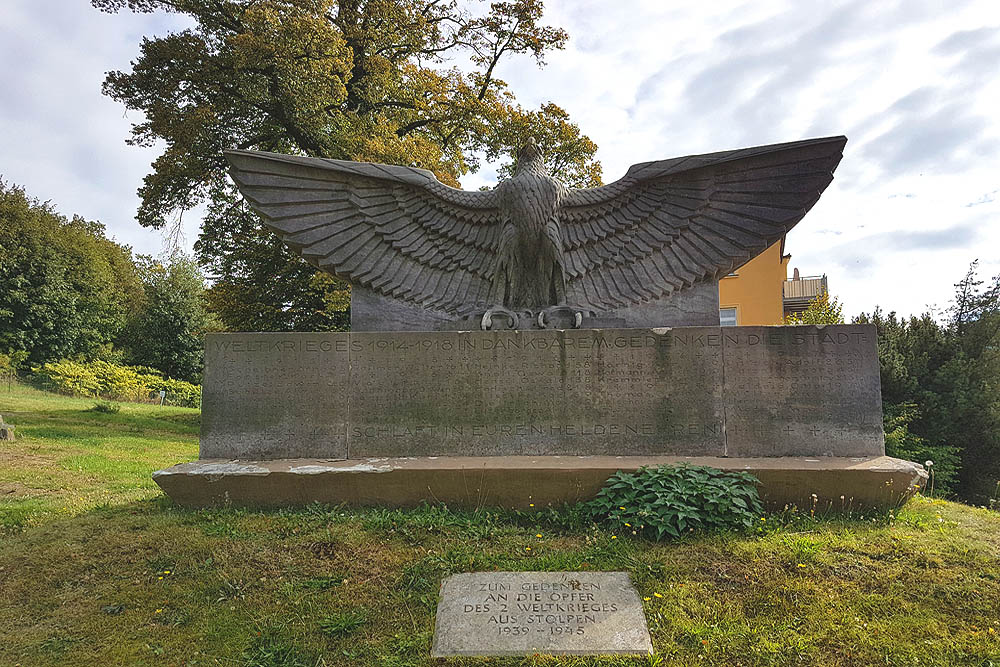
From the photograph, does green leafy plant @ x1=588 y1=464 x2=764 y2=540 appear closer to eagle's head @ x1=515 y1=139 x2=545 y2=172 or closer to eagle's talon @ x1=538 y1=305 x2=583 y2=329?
eagle's talon @ x1=538 y1=305 x2=583 y2=329

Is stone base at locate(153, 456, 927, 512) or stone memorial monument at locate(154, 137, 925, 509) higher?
stone memorial monument at locate(154, 137, 925, 509)

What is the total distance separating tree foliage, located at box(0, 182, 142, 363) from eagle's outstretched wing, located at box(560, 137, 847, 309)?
1130 inches

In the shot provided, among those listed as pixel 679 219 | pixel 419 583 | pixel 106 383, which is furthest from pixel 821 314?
pixel 106 383

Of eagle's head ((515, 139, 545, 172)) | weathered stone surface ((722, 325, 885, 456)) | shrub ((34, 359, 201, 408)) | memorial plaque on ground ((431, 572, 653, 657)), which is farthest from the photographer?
shrub ((34, 359, 201, 408))

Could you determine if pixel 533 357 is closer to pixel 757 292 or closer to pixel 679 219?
pixel 679 219

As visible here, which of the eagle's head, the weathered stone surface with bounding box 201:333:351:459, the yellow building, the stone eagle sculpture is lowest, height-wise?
the weathered stone surface with bounding box 201:333:351:459

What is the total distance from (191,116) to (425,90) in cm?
546

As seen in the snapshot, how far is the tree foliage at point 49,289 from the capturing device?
2659 centimetres

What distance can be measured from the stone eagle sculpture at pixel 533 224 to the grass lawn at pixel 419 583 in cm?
244

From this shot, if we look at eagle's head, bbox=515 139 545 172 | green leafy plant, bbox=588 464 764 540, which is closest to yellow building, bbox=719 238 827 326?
eagle's head, bbox=515 139 545 172

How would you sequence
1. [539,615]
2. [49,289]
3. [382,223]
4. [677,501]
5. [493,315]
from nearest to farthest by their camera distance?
[539,615]
[677,501]
[493,315]
[382,223]
[49,289]

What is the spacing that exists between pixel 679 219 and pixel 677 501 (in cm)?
300

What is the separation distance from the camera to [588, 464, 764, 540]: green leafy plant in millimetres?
4184

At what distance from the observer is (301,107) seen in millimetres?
13094
